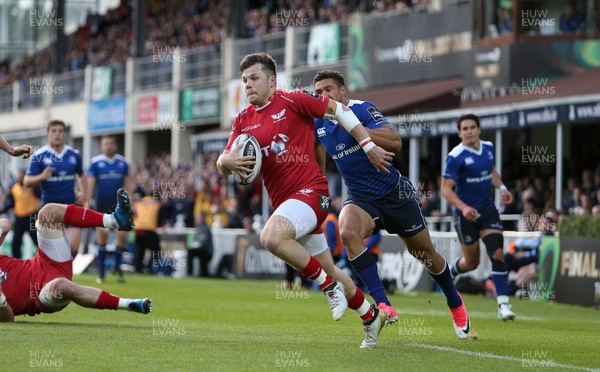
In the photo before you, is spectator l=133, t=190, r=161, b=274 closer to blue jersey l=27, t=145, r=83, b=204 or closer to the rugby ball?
blue jersey l=27, t=145, r=83, b=204

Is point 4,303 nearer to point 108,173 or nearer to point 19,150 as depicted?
point 19,150

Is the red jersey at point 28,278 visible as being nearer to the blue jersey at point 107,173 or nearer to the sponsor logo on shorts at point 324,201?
the sponsor logo on shorts at point 324,201

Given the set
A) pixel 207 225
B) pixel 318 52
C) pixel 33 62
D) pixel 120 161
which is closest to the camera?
pixel 120 161

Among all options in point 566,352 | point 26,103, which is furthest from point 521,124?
point 26,103

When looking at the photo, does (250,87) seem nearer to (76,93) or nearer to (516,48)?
(516,48)

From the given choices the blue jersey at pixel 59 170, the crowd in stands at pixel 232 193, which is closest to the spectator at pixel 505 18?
the crowd in stands at pixel 232 193

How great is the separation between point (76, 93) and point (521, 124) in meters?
31.1

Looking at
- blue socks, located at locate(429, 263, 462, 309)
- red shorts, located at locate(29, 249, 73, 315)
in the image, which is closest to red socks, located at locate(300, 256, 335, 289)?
blue socks, located at locate(429, 263, 462, 309)

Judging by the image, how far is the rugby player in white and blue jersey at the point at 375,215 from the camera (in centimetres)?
1088

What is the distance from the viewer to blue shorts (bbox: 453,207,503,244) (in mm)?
14406

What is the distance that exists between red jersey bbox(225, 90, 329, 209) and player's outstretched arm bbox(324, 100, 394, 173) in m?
0.08

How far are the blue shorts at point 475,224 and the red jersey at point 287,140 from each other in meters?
4.98

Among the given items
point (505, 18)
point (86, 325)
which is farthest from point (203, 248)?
point (86, 325)

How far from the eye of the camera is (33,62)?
60.1m
